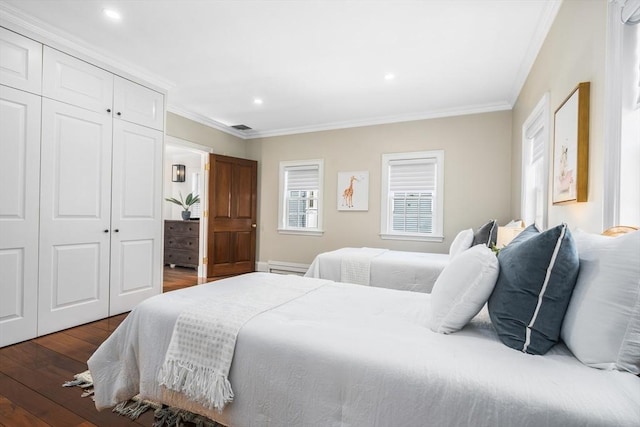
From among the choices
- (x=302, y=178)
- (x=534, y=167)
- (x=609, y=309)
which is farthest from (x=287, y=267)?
(x=609, y=309)

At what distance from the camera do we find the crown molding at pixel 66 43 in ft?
7.91

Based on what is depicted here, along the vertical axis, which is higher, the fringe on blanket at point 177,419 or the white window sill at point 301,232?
the white window sill at point 301,232

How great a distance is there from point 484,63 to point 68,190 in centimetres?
429

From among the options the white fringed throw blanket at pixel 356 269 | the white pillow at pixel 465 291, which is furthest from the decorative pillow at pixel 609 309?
the white fringed throw blanket at pixel 356 269

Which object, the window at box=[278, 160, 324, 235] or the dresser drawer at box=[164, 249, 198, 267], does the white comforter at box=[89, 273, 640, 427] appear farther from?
the dresser drawer at box=[164, 249, 198, 267]

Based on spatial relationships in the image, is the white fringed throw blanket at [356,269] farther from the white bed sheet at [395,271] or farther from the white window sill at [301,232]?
the white window sill at [301,232]

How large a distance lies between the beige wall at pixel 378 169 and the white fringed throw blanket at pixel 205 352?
372 centimetres

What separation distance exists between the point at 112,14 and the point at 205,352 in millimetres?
2733

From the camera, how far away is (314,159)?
5414 millimetres

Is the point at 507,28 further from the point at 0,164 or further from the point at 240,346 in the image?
the point at 0,164

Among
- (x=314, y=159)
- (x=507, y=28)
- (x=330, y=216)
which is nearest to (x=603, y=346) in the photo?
(x=507, y=28)

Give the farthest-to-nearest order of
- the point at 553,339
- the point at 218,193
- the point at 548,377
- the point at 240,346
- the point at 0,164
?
the point at 218,193, the point at 0,164, the point at 240,346, the point at 553,339, the point at 548,377

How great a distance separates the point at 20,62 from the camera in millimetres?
2521

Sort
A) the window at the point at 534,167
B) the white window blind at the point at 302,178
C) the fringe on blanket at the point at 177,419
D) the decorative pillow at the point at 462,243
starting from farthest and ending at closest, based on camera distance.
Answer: the white window blind at the point at 302,178 < the decorative pillow at the point at 462,243 < the window at the point at 534,167 < the fringe on blanket at the point at 177,419
